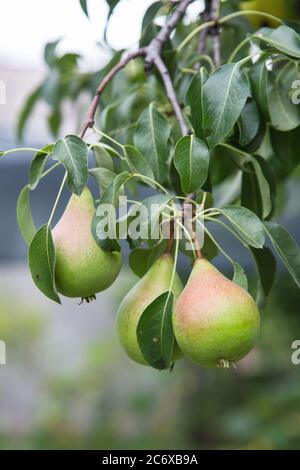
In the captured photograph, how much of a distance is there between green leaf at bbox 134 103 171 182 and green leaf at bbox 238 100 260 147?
7cm

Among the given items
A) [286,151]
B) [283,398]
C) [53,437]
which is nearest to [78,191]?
[286,151]

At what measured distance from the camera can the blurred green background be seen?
173cm

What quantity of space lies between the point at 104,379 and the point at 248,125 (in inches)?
87.4

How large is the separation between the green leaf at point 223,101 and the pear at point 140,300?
106 millimetres

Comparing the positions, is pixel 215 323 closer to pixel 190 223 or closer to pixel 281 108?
pixel 190 223

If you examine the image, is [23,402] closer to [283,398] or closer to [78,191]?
[283,398]

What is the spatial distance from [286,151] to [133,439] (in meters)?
2.00

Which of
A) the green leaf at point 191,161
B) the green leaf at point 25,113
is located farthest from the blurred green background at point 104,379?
the green leaf at point 191,161

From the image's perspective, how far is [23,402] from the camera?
3.24 metres

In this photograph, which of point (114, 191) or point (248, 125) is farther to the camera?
point (248, 125)

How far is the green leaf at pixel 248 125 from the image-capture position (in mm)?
676

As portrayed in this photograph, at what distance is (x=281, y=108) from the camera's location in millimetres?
760

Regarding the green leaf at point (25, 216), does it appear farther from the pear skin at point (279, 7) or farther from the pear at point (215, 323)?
the pear skin at point (279, 7)

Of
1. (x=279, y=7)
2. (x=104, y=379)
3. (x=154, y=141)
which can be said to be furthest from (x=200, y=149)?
(x=104, y=379)
